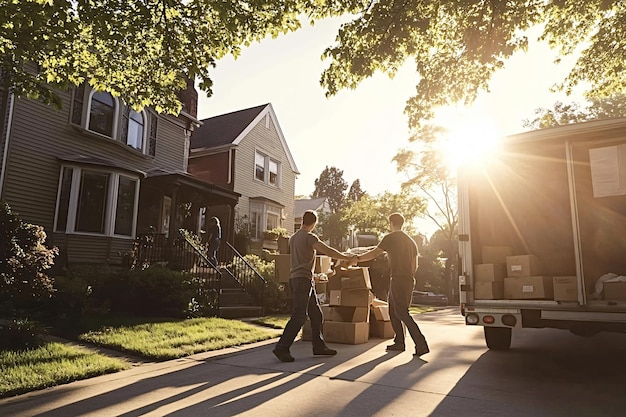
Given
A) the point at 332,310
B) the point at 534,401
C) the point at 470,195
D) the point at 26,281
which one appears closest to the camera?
the point at 534,401

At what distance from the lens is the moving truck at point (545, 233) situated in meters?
4.88

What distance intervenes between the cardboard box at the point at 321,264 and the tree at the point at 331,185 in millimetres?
70524

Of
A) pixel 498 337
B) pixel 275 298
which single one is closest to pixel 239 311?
pixel 275 298

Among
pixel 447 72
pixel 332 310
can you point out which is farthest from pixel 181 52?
pixel 447 72

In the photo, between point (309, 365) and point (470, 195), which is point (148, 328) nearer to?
point (309, 365)

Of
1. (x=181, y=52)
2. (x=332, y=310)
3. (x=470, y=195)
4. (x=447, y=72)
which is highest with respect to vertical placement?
(x=447, y=72)

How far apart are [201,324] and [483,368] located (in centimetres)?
520

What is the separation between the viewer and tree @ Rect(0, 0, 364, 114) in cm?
653

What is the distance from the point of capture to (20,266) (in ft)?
22.7

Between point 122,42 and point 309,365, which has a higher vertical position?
point 122,42

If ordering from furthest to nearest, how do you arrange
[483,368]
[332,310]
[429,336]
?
[429,336] < [332,310] < [483,368]

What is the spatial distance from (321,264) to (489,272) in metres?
2.70

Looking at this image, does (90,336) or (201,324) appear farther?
(201,324)

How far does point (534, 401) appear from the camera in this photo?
12.3 feet
